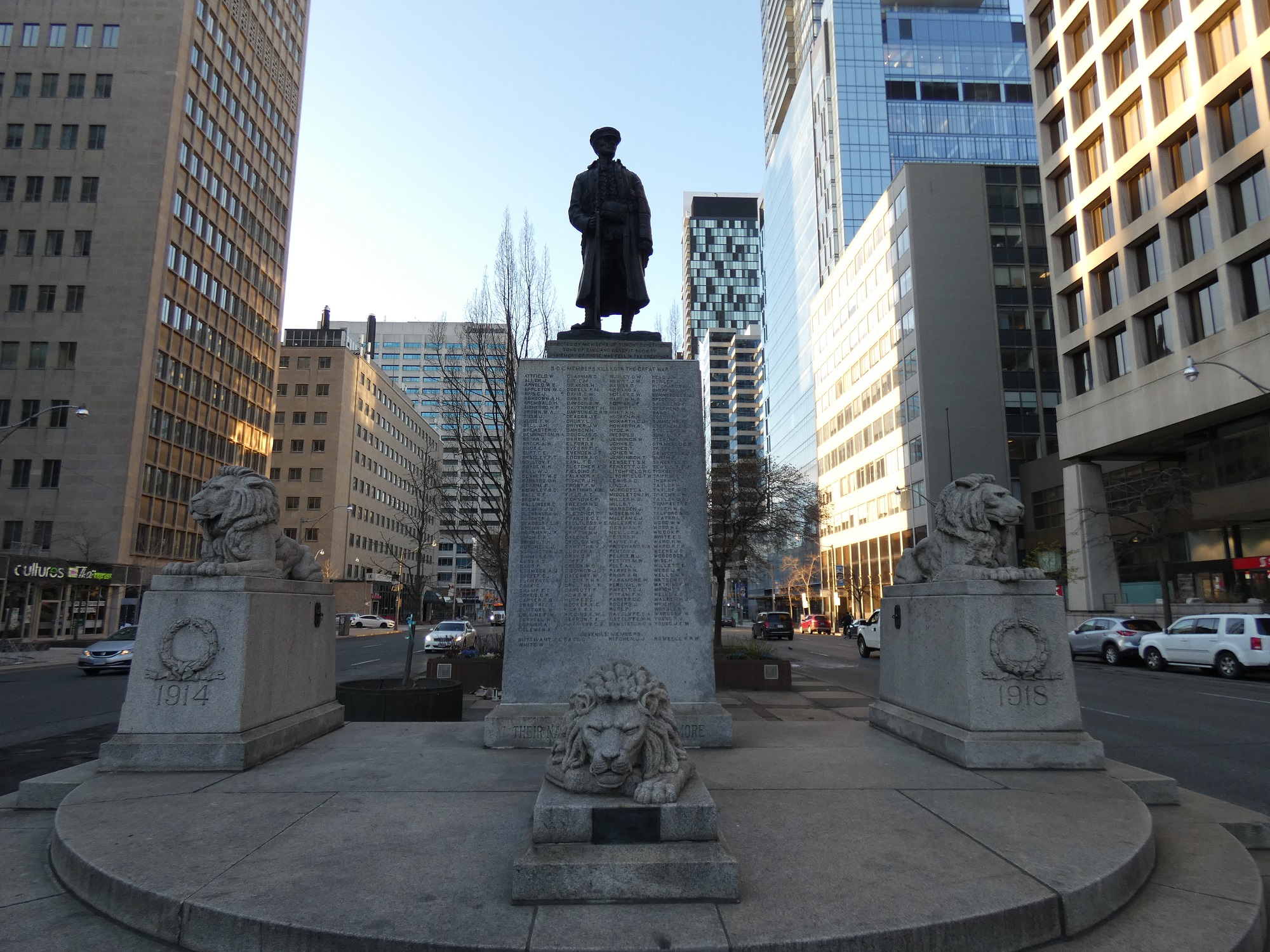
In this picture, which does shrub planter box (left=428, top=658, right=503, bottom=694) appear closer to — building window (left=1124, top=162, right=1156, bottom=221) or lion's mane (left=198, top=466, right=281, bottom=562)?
lion's mane (left=198, top=466, right=281, bottom=562)

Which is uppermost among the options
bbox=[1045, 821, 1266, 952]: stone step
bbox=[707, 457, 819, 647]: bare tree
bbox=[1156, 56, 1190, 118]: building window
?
bbox=[1156, 56, 1190, 118]: building window

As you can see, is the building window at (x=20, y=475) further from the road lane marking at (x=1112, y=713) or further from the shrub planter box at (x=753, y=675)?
the road lane marking at (x=1112, y=713)

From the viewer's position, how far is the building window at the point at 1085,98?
41.6 metres

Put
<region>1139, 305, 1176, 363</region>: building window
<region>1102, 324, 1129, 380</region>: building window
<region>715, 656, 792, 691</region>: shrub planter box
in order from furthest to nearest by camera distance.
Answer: <region>1102, 324, 1129, 380</region>: building window
<region>1139, 305, 1176, 363</region>: building window
<region>715, 656, 792, 691</region>: shrub planter box

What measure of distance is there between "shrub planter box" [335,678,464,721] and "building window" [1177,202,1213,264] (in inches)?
1496

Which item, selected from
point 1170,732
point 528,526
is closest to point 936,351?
point 1170,732

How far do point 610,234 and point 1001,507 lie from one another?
555cm

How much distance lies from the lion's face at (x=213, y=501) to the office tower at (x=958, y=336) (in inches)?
2150

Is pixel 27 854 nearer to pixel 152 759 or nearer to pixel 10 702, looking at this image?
pixel 152 759

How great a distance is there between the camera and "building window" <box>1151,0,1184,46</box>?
3562 cm

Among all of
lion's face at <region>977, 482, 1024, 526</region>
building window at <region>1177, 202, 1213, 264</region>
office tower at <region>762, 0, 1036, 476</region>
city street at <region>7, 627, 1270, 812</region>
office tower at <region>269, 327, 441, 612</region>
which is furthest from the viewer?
office tower at <region>762, 0, 1036, 476</region>

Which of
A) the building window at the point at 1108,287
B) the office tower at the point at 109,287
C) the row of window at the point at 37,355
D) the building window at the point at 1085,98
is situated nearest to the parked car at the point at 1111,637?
the building window at the point at 1108,287

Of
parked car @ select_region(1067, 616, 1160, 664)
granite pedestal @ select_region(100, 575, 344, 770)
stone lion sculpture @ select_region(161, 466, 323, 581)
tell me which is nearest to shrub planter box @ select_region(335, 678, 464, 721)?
granite pedestal @ select_region(100, 575, 344, 770)

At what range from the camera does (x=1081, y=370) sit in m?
43.3
